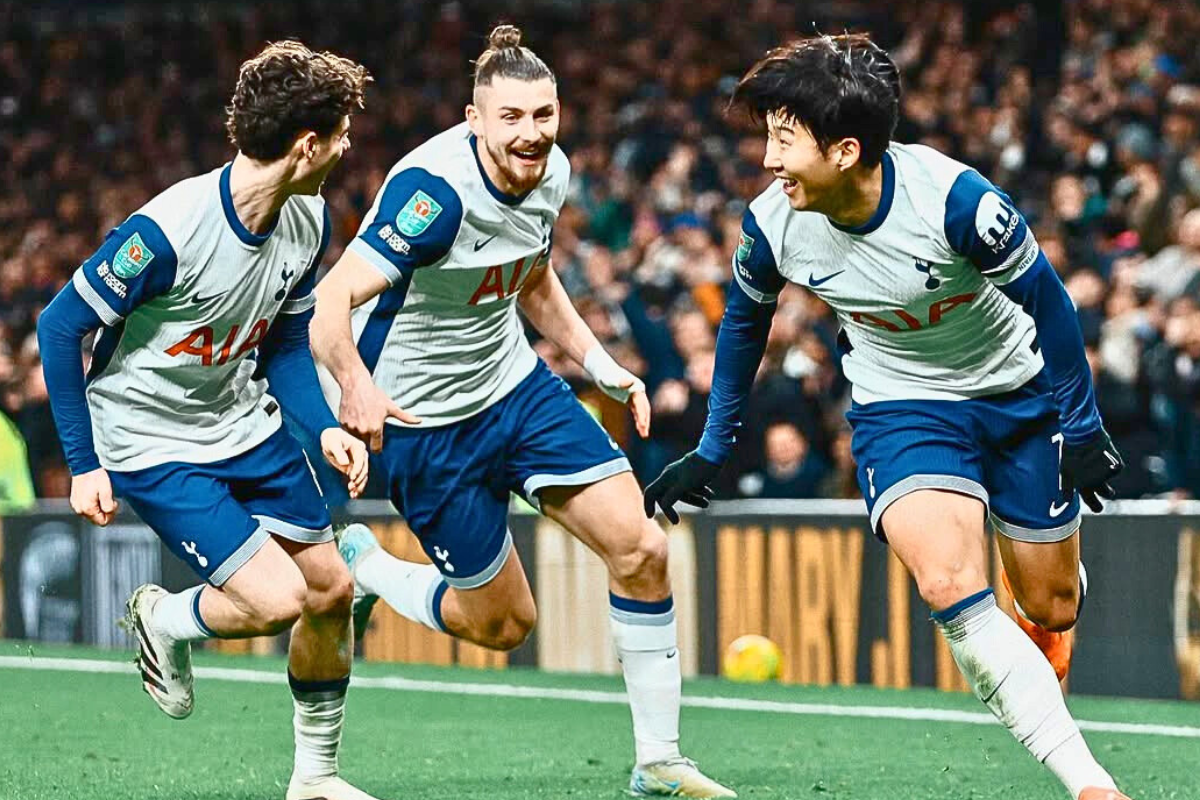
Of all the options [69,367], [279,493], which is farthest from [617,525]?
[69,367]

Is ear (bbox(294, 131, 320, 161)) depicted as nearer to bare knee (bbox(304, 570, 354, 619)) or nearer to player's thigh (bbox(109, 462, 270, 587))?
player's thigh (bbox(109, 462, 270, 587))

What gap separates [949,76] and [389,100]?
748 centimetres

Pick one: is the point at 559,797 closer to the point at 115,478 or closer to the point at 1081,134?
the point at 115,478

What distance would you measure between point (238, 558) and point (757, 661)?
5.48 m

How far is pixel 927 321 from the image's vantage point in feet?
18.6

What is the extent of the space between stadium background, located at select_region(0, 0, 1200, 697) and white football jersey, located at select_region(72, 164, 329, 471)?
12.7 ft

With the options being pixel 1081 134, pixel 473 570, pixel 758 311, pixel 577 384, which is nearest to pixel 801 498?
pixel 577 384

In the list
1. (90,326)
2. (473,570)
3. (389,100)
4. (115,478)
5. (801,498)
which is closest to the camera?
(90,326)

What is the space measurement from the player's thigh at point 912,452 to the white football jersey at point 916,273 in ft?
0.21

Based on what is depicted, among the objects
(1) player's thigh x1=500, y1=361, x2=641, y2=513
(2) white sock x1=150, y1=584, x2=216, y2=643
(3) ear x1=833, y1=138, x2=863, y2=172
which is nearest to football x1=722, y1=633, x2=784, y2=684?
(1) player's thigh x1=500, y1=361, x2=641, y2=513

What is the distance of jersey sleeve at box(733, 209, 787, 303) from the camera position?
5.67 m

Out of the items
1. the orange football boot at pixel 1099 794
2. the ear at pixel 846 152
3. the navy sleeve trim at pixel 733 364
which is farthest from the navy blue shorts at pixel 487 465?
the orange football boot at pixel 1099 794

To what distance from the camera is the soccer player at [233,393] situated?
18.4 feet

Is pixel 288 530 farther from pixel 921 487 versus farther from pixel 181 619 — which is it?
pixel 921 487
